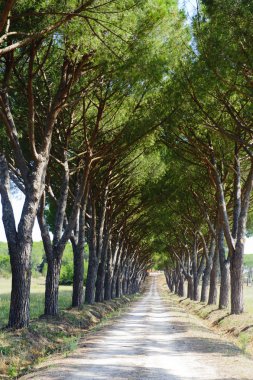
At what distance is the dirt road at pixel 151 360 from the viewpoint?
27.3 ft

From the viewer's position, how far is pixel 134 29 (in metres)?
12.6

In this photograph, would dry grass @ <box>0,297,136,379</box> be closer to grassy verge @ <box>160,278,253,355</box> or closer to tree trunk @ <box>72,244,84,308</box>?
tree trunk @ <box>72,244,84,308</box>

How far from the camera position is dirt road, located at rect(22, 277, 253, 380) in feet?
27.3

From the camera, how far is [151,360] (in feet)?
32.8

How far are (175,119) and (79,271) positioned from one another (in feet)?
29.6

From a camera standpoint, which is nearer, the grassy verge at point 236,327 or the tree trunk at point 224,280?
the grassy verge at point 236,327

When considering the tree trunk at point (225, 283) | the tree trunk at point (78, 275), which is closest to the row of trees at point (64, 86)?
the tree trunk at point (78, 275)

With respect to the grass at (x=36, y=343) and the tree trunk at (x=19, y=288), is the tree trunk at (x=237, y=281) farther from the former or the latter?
Result: the tree trunk at (x=19, y=288)

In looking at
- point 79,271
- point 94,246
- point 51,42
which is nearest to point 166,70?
point 51,42

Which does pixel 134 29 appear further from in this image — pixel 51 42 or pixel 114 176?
pixel 114 176

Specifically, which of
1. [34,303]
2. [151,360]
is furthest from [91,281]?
[151,360]

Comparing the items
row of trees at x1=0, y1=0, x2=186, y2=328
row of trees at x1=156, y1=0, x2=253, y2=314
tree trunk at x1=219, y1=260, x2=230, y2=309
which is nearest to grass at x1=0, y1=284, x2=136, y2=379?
row of trees at x1=0, y1=0, x2=186, y2=328

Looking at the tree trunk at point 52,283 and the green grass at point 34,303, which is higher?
the tree trunk at point 52,283

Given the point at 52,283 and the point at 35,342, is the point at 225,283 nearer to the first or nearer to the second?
the point at 52,283
